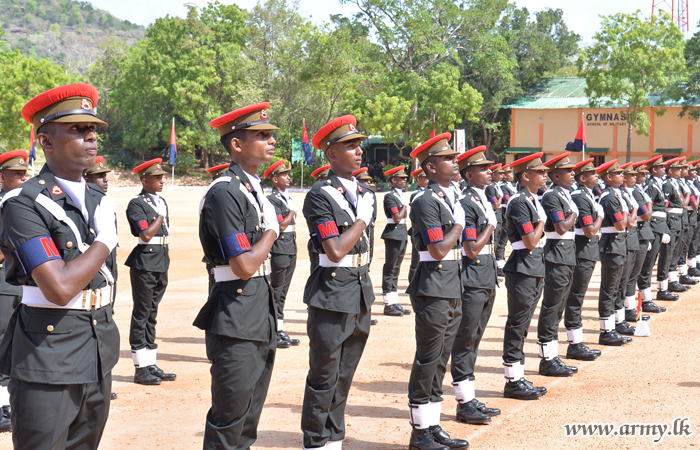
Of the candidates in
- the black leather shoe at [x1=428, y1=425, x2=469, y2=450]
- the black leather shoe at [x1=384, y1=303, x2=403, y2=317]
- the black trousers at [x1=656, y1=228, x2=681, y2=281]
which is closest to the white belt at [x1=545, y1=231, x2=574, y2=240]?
the black leather shoe at [x1=428, y1=425, x2=469, y2=450]

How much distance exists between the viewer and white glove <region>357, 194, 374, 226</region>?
498cm

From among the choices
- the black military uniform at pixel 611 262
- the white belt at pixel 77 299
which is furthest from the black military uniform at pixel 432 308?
the black military uniform at pixel 611 262

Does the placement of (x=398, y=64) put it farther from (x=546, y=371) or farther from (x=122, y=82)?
(x=546, y=371)

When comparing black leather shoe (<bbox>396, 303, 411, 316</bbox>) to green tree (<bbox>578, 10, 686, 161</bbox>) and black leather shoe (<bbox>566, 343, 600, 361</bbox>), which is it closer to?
black leather shoe (<bbox>566, 343, 600, 361</bbox>)

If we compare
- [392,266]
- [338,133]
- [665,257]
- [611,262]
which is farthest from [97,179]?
[665,257]

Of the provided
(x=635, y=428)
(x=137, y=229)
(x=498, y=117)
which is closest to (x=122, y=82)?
(x=498, y=117)

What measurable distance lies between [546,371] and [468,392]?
6.75ft

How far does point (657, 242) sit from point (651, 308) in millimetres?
1296

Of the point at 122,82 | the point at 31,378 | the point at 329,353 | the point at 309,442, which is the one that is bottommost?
the point at 309,442

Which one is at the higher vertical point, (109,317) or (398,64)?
(398,64)

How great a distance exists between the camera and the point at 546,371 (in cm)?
788

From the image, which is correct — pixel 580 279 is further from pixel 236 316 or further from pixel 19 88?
pixel 19 88

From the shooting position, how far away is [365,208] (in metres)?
5.02

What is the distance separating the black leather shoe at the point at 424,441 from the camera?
5.44 meters
